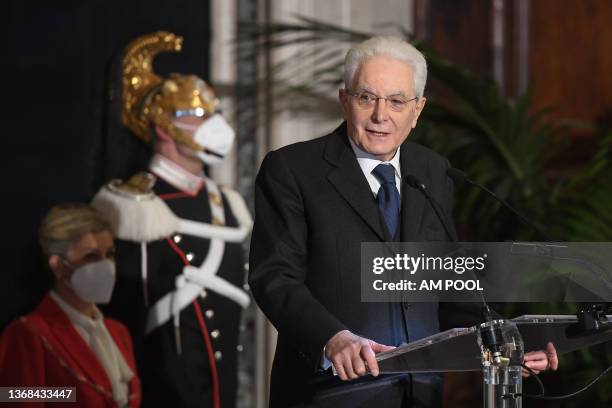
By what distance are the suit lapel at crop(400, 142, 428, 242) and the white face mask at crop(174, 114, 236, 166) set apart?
159 cm

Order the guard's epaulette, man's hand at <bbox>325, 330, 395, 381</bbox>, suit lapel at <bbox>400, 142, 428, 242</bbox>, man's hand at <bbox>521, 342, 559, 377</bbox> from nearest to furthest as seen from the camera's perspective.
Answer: man's hand at <bbox>325, 330, 395, 381</bbox> → man's hand at <bbox>521, 342, 559, 377</bbox> → suit lapel at <bbox>400, 142, 428, 242</bbox> → the guard's epaulette

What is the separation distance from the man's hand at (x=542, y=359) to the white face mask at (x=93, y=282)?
1.80 m

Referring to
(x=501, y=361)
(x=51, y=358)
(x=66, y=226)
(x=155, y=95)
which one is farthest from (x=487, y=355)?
(x=155, y=95)

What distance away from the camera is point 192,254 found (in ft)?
13.1

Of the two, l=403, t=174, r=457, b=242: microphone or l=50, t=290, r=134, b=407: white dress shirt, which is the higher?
l=403, t=174, r=457, b=242: microphone

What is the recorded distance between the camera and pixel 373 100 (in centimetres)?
238

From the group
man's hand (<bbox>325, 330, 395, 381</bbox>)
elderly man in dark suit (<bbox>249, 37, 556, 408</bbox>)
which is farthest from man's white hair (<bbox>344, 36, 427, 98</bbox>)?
man's hand (<bbox>325, 330, 395, 381</bbox>)

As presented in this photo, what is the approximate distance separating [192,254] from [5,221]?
2.23ft

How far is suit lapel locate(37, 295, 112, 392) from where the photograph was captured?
356 centimetres

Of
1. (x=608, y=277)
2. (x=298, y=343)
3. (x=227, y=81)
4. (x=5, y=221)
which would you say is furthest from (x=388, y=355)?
→ (x=227, y=81)

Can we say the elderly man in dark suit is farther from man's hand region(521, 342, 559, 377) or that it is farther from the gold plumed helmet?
the gold plumed helmet

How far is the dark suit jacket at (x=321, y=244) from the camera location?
2316 millimetres

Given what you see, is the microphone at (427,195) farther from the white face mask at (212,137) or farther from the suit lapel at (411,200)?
the white face mask at (212,137)

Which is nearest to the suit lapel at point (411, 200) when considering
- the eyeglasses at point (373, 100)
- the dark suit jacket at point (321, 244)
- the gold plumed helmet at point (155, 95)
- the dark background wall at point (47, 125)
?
the dark suit jacket at point (321, 244)
